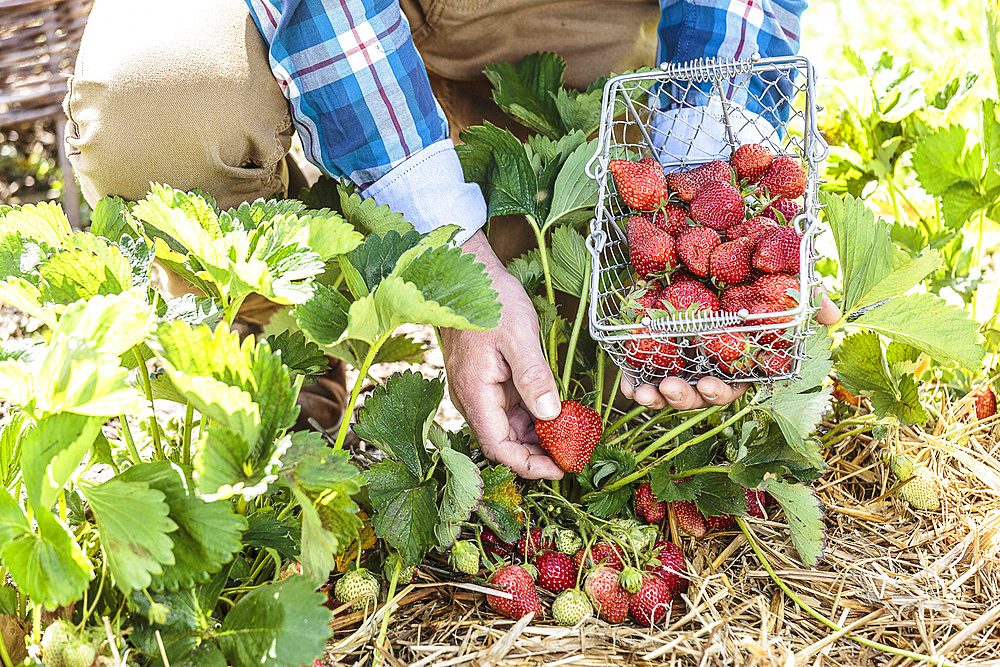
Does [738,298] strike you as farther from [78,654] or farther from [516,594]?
[78,654]

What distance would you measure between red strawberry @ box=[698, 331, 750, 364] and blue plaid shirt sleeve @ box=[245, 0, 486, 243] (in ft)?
1.12

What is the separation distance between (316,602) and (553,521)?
1.22ft

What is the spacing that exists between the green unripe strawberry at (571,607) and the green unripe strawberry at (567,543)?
2.7 inches

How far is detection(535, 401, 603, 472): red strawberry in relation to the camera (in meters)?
0.93

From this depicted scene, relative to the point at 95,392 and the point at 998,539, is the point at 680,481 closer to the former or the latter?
the point at 998,539

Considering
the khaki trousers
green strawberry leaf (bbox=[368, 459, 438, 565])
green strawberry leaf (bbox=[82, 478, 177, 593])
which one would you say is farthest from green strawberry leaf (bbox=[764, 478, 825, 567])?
the khaki trousers

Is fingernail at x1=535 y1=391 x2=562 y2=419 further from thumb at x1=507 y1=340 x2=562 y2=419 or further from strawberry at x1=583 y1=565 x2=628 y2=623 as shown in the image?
strawberry at x1=583 y1=565 x2=628 y2=623

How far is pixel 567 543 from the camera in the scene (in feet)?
3.05

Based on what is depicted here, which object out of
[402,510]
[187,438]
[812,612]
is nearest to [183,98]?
[187,438]

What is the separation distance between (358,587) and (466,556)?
0.37ft

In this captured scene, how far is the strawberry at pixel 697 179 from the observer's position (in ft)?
3.22

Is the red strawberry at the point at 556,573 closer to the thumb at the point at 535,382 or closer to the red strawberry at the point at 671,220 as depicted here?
the thumb at the point at 535,382

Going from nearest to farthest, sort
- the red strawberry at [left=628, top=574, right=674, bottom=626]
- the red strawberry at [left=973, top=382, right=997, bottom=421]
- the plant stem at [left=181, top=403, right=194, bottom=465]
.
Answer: the plant stem at [left=181, top=403, right=194, bottom=465]
the red strawberry at [left=628, top=574, right=674, bottom=626]
the red strawberry at [left=973, top=382, right=997, bottom=421]

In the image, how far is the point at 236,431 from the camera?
2.07 feet
